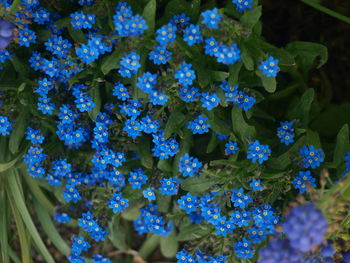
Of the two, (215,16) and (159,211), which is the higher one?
(215,16)

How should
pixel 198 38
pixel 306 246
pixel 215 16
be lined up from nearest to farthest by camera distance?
pixel 306 246 → pixel 215 16 → pixel 198 38

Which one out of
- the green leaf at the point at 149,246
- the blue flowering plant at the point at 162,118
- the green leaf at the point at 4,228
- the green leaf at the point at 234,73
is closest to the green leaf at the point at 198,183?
the blue flowering plant at the point at 162,118

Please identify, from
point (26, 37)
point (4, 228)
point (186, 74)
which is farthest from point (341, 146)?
point (4, 228)

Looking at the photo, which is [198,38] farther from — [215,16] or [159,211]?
[159,211]

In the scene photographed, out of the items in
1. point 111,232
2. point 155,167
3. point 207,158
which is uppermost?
point 207,158

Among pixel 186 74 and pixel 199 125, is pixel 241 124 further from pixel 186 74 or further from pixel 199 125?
pixel 186 74

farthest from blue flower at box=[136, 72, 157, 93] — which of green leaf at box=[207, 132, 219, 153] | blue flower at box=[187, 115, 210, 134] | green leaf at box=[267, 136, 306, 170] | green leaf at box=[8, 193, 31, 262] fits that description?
green leaf at box=[8, 193, 31, 262]

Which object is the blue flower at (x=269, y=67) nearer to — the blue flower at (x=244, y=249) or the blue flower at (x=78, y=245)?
the blue flower at (x=244, y=249)

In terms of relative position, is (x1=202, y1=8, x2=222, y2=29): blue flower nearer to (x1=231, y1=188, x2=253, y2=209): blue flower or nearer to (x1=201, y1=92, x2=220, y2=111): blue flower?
(x1=201, y1=92, x2=220, y2=111): blue flower

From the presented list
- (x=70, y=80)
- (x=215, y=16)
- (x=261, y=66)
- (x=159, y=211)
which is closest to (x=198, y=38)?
(x=215, y=16)
